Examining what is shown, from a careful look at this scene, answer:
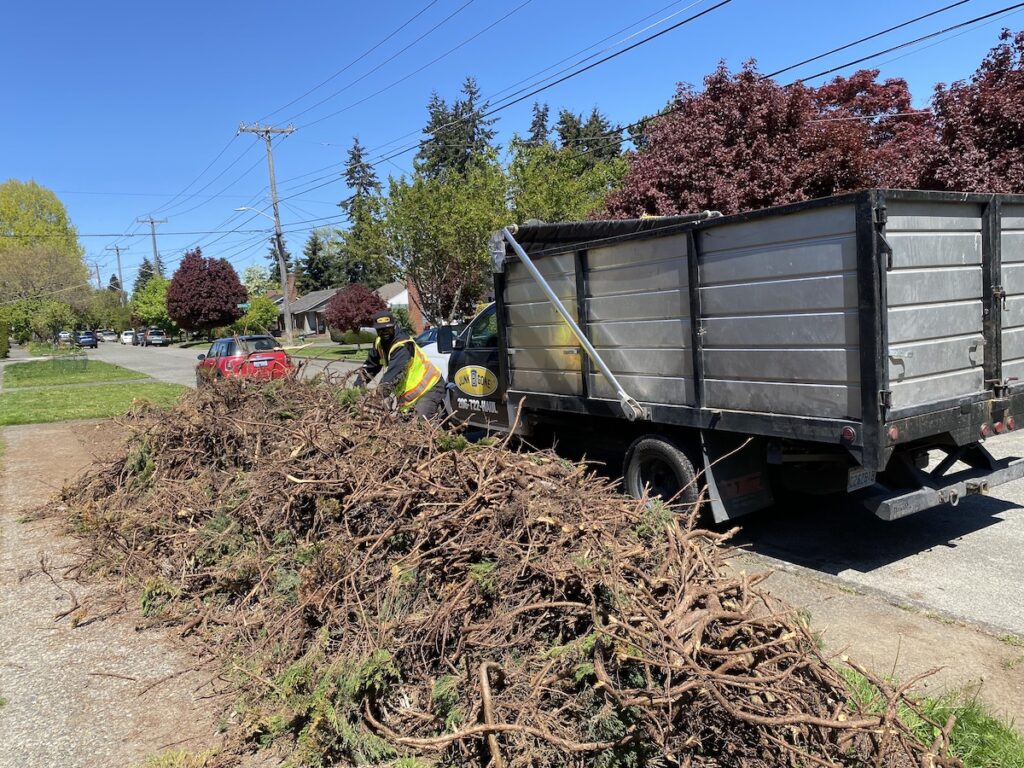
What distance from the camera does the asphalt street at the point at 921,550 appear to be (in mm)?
4680

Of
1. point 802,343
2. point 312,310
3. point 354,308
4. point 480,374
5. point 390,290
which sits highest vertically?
point 390,290

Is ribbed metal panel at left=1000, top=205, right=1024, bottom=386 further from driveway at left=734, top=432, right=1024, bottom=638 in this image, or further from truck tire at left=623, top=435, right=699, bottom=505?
truck tire at left=623, top=435, right=699, bottom=505

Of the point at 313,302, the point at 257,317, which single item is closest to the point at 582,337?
the point at 257,317

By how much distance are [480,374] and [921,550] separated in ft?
15.0

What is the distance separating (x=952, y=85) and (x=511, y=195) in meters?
14.2

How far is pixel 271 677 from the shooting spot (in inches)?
150

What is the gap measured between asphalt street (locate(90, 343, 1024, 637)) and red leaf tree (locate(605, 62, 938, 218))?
6492 millimetres

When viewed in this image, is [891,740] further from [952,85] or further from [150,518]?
[952,85]

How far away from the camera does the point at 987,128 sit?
1124 centimetres

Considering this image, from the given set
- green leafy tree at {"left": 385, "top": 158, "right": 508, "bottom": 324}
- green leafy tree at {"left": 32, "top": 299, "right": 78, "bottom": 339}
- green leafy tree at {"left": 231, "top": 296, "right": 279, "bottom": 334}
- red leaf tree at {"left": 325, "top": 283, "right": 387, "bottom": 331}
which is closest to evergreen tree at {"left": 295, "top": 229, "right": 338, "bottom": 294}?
green leafy tree at {"left": 231, "top": 296, "right": 279, "bottom": 334}

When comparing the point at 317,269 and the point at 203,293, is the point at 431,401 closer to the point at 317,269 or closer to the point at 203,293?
the point at 203,293

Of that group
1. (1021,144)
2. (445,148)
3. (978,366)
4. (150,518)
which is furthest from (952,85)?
(445,148)

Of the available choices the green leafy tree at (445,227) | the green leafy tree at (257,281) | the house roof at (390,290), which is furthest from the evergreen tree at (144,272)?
the green leafy tree at (445,227)

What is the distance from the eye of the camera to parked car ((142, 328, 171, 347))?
7288 cm
